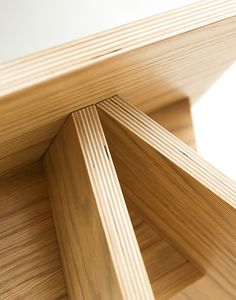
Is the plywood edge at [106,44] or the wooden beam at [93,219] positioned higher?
the plywood edge at [106,44]

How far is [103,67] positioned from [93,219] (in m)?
0.13

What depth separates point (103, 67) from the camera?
1.12 feet

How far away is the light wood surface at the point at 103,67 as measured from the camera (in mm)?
313

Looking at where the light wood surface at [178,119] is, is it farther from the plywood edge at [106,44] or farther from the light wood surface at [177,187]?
the plywood edge at [106,44]

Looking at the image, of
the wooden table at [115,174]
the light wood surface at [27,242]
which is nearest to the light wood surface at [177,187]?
the wooden table at [115,174]

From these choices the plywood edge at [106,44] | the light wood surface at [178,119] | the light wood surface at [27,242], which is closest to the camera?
the plywood edge at [106,44]

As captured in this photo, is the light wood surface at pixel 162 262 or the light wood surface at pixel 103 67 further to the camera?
the light wood surface at pixel 162 262

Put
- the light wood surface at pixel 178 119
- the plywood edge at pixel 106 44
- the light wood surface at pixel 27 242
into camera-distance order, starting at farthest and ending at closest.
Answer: the light wood surface at pixel 178 119
the light wood surface at pixel 27 242
the plywood edge at pixel 106 44

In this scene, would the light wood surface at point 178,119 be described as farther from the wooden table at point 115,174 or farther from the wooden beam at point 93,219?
the wooden beam at point 93,219

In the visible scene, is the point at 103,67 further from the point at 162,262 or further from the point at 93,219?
the point at 162,262

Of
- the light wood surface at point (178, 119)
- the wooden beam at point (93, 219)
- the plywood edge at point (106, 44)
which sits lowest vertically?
the wooden beam at point (93, 219)

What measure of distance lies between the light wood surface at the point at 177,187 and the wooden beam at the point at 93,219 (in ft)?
0.11

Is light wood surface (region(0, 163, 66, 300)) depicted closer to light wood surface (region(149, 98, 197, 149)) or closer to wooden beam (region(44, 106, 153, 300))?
wooden beam (region(44, 106, 153, 300))

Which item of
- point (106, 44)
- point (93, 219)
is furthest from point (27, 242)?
point (106, 44)
